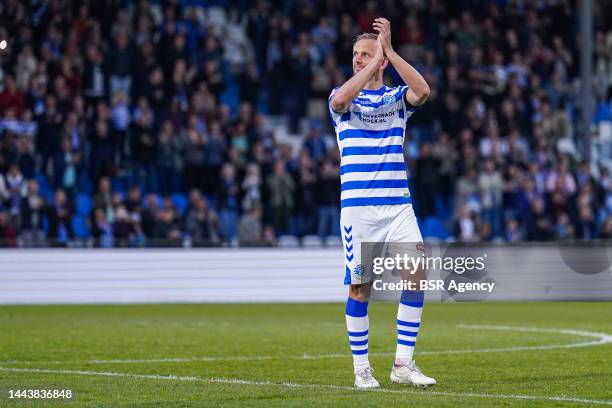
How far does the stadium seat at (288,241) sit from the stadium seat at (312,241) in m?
0.17

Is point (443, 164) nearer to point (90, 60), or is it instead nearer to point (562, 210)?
point (562, 210)

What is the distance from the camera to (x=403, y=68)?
9.78 meters

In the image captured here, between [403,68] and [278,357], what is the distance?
3.93m

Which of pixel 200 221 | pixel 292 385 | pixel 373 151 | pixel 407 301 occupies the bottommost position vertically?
pixel 200 221

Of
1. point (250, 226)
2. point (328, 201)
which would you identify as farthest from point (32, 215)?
point (328, 201)

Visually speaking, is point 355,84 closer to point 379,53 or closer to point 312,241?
point 379,53

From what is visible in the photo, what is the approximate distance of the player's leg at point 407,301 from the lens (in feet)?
32.3

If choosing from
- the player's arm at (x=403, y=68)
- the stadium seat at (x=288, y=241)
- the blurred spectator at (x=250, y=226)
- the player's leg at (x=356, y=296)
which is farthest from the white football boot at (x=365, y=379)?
the blurred spectator at (x=250, y=226)

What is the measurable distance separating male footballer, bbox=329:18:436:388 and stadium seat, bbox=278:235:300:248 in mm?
13655

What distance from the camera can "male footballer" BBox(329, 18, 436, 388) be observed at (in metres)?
9.89

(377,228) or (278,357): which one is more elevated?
(377,228)

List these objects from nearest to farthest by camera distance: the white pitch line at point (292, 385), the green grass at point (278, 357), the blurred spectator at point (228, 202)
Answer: the white pitch line at point (292, 385)
the green grass at point (278, 357)
the blurred spectator at point (228, 202)

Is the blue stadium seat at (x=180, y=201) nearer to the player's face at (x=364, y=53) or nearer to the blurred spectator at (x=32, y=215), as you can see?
the blurred spectator at (x=32, y=215)

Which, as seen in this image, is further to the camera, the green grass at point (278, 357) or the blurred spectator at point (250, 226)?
the blurred spectator at point (250, 226)
